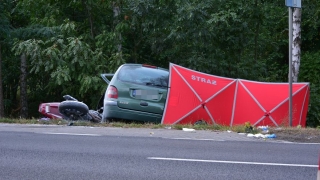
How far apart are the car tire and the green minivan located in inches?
22.0

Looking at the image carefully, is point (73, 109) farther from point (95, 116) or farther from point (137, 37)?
point (137, 37)

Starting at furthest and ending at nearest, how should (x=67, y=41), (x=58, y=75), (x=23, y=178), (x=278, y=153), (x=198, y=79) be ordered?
(x=67, y=41) → (x=58, y=75) → (x=198, y=79) → (x=278, y=153) → (x=23, y=178)

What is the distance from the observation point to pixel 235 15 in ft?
53.2

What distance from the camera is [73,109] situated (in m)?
12.5

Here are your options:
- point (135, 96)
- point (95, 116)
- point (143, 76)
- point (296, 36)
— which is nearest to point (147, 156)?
point (135, 96)

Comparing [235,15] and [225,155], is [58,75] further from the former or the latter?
[225,155]

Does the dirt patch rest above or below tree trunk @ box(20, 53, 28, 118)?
below

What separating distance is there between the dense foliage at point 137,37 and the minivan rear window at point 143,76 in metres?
4.09

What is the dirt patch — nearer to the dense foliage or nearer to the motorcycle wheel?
the motorcycle wheel

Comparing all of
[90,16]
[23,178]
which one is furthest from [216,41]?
[23,178]

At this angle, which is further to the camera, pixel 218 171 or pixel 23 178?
pixel 218 171

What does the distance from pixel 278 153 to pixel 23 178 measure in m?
4.08

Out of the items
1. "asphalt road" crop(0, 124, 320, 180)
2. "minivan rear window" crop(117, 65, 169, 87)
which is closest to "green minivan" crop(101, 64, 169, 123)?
"minivan rear window" crop(117, 65, 169, 87)

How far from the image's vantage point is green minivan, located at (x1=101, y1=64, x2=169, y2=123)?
11.9 metres
